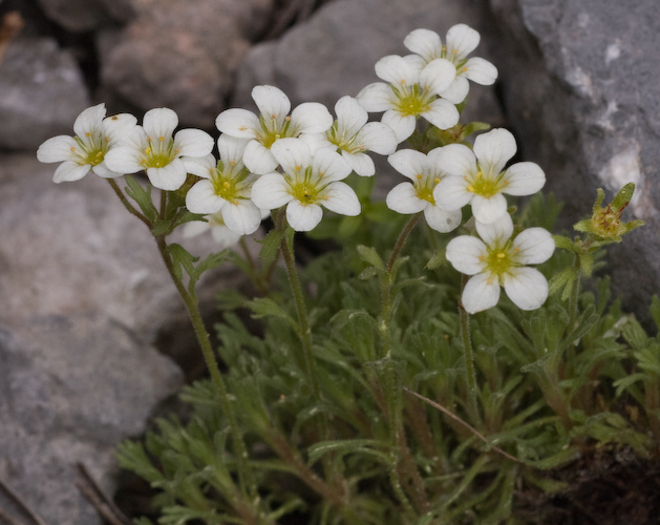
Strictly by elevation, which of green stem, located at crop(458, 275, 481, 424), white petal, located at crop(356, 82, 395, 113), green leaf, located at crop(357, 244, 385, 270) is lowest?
green stem, located at crop(458, 275, 481, 424)

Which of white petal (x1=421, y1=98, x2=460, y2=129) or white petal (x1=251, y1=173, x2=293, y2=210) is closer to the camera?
white petal (x1=251, y1=173, x2=293, y2=210)

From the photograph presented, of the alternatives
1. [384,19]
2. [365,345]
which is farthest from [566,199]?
[384,19]

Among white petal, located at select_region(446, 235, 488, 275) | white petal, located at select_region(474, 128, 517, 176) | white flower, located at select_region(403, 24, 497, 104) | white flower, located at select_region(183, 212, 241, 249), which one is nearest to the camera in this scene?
white petal, located at select_region(446, 235, 488, 275)

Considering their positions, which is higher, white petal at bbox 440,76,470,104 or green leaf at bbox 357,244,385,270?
white petal at bbox 440,76,470,104

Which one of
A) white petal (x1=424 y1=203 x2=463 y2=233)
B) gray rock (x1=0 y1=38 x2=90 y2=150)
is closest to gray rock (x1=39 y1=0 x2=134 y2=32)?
gray rock (x1=0 y1=38 x2=90 y2=150)

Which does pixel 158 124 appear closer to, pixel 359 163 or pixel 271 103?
pixel 271 103

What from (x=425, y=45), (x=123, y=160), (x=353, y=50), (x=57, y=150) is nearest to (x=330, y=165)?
(x=123, y=160)

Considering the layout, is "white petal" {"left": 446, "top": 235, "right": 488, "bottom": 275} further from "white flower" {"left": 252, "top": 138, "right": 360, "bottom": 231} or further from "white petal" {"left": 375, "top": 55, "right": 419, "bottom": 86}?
"white petal" {"left": 375, "top": 55, "right": 419, "bottom": 86}

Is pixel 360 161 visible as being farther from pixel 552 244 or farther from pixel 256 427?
pixel 256 427

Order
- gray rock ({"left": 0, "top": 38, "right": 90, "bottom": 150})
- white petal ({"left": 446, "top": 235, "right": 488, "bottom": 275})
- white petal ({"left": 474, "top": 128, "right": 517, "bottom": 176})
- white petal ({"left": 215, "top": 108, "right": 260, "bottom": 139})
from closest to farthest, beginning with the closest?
white petal ({"left": 446, "top": 235, "right": 488, "bottom": 275}) < white petal ({"left": 474, "top": 128, "right": 517, "bottom": 176}) < white petal ({"left": 215, "top": 108, "right": 260, "bottom": 139}) < gray rock ({"left": 0, "top": 38, "right": 90, "bottom": 150})
